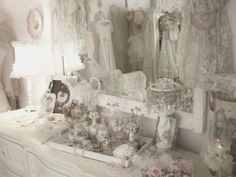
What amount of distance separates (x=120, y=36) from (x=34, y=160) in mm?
961

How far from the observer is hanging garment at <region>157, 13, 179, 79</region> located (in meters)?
1.62

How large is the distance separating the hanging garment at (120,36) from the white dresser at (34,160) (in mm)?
645

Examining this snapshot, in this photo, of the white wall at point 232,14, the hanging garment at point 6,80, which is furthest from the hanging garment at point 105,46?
the hanging garment at point 6,80

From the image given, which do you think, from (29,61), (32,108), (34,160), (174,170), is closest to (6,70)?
(32,108)

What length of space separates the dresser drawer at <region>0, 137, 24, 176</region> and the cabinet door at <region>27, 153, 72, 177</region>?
10 cm

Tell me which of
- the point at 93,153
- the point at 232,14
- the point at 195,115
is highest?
the point at 232,14

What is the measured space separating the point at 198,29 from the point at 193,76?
0.79 ft

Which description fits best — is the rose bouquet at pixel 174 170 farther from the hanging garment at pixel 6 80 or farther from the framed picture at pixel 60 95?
the hanging garment at pixel 6 80

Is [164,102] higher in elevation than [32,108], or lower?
higher

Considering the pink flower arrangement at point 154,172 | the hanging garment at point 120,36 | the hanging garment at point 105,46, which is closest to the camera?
the pink flower arrangement at point 154,172

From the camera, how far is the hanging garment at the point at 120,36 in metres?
1.86

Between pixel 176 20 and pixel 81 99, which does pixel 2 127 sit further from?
pixel 176 20

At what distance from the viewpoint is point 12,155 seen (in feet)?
7.00

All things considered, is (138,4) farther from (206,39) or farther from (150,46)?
(206,39)
